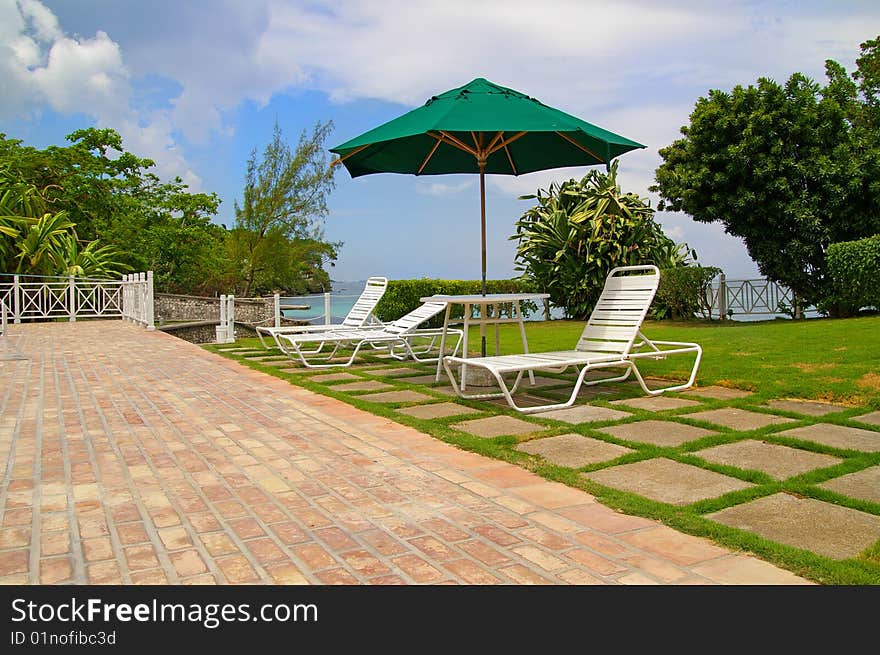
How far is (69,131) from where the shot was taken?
26297mm

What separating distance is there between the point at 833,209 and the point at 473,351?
33.5ft

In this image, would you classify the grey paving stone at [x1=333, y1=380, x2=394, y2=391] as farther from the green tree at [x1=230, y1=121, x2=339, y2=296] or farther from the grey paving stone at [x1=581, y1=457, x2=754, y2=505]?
the green tree at [x1=230, y1=121, x2=339, y2=296]

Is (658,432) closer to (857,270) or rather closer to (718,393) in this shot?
(718,393)

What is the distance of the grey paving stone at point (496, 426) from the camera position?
4.18 m

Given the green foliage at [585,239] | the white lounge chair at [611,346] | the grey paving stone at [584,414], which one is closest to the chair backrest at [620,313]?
the white lounge chair at [611,346]

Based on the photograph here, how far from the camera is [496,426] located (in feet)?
14.3

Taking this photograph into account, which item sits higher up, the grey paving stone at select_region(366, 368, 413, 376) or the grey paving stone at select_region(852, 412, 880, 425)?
the grey paving stone at select_region(366, 368, 413, 376)

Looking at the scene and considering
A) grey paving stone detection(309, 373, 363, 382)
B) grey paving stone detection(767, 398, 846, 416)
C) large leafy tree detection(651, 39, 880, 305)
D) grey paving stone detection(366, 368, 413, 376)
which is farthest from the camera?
large leafy tree detection(651, 39, 880, 305)

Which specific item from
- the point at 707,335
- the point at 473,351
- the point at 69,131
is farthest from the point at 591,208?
the point at 69,131

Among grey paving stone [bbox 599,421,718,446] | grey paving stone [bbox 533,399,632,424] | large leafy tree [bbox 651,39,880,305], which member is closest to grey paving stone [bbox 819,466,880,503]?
grey paving stone [bbox 599,421,718,446]

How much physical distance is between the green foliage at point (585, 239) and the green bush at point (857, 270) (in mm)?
3979

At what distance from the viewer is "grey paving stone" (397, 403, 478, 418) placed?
479 cm

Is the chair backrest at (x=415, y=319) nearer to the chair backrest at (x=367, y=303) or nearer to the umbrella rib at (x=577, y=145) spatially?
the chair backrest at (x=367, y=303)

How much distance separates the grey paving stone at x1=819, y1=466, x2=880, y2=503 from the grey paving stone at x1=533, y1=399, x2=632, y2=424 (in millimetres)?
1543
